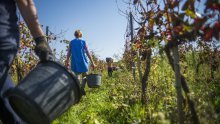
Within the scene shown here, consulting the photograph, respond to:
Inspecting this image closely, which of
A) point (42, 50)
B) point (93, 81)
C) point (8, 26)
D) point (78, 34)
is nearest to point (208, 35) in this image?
point (42, 50)

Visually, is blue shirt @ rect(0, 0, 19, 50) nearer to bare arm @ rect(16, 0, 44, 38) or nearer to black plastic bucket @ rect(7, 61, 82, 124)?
bare arm @ rect(16, 0, 44, 38)

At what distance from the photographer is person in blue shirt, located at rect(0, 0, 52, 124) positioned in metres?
2.32

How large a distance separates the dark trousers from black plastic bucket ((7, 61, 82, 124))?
0.22 ft

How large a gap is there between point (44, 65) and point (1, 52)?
29cm

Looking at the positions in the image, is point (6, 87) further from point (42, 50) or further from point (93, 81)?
point (93, 81)

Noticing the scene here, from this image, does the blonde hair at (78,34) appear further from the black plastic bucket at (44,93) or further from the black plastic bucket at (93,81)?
the black plastic bucket at (44,93)

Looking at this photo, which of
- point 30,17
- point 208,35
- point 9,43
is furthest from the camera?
point 30,17

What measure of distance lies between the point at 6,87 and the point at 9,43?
30cm

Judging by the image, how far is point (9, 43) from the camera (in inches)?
92.4

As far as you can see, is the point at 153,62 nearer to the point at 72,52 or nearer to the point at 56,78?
the point at 72,52

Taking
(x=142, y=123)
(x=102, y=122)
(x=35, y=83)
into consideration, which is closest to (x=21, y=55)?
(x=102, y=122)

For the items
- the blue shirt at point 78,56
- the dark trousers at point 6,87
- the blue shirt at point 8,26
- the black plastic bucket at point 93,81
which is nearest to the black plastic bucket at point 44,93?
the dark trousers at point 6,87

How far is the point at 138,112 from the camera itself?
366cm

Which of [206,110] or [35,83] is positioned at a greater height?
[35,83]
